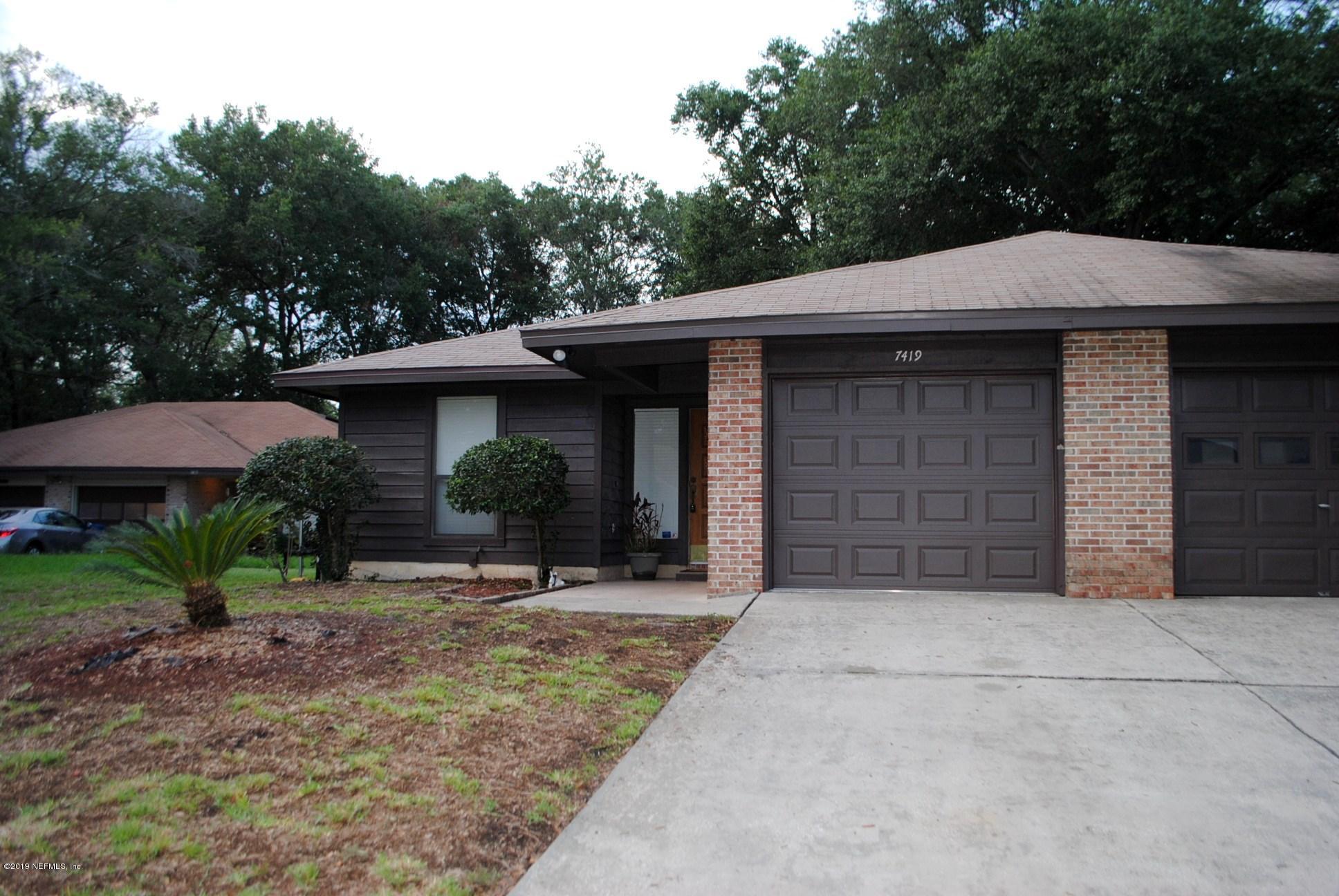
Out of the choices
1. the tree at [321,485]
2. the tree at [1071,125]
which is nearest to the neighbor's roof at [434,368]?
the tree at [321,485]

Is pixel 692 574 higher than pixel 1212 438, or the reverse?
pixel 1212 438

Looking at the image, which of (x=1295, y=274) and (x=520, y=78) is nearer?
(x=1295, y=274)

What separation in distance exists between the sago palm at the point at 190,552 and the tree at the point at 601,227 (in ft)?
95.1

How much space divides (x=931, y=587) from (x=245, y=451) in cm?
2155

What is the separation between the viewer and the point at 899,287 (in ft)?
29.5

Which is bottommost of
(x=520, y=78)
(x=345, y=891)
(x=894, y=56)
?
(x=345, y=891)

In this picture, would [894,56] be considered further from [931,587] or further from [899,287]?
[931,587]

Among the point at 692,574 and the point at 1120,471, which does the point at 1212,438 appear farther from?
the point at 692,574

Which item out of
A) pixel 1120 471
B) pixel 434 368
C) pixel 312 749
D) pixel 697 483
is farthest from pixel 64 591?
pixel 1120 471

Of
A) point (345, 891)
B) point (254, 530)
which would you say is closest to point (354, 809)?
point (345, 891)

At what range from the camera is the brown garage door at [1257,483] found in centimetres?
781

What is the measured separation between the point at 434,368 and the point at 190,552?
572 centimetres

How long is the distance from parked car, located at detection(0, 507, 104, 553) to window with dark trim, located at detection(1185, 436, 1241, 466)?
21209mm

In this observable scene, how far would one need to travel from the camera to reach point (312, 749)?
3895mm
